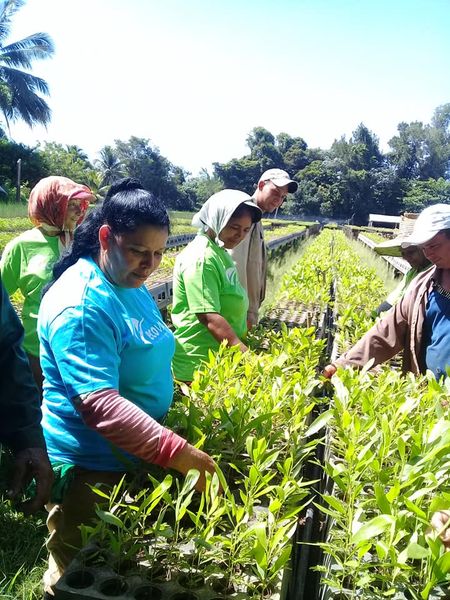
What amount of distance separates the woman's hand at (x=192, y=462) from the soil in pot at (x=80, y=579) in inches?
13.5

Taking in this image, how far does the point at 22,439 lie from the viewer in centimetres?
164

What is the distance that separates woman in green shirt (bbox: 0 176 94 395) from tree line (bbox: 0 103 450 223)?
4702 cm

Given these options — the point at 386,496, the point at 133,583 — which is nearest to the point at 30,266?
the point at 133,583

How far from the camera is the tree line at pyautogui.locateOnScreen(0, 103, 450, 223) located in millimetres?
59906

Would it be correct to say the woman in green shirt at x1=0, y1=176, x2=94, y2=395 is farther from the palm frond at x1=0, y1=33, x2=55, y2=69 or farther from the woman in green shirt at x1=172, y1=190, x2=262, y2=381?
the palm frond at x1=0, y1=33, x2=55, y2=69

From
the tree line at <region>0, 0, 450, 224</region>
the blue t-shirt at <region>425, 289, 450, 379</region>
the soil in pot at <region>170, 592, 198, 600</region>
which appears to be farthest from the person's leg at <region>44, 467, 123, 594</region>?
the tree line at <region>0, 0, 450, 224</region>

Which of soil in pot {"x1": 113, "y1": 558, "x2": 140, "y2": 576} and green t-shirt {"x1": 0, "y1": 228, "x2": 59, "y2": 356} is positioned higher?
green t-shirt {"x1": 0, "y1": 228, "x2": 59, "y2": 356}

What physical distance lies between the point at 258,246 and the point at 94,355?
3.03 m

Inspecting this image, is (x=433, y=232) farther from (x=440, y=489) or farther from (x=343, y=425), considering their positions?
(x=440, y=489)

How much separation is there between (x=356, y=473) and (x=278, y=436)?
0.45 meters

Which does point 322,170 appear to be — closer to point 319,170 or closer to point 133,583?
point 319,170

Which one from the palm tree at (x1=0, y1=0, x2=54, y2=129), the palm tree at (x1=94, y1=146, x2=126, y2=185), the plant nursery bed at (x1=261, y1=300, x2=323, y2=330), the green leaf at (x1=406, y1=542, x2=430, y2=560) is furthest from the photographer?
the palm tree at (x1=94, y1=146, x2=126, y2=185)

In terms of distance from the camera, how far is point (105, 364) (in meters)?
1.50

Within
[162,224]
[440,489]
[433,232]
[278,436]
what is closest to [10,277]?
[162,224]
